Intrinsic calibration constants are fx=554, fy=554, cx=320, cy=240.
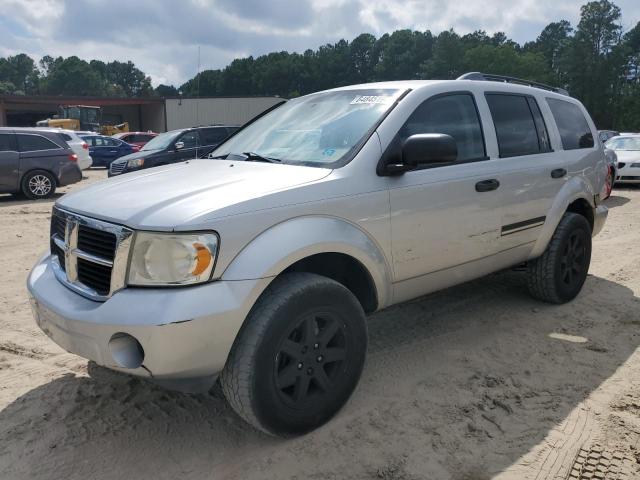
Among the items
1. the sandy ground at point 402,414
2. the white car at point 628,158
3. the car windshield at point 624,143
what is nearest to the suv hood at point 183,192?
the sandy ground at point 402,414

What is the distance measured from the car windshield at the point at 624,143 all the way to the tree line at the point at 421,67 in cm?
4152

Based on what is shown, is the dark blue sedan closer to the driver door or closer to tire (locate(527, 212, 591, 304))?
tire (locate(527, 212, 591, 304))

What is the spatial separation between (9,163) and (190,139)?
13.2ft

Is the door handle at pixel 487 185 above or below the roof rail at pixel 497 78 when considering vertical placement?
below

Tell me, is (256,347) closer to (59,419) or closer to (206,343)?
(206,343)

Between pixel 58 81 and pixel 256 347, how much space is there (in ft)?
457

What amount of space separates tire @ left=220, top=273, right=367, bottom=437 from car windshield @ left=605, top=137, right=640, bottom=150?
15.2m

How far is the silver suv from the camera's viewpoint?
245 cm

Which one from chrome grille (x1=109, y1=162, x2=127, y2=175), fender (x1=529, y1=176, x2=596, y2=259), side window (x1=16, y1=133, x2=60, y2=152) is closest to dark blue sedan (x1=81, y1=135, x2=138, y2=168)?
chrome grille (x1=109, y1=162, x2=127, y2=175)

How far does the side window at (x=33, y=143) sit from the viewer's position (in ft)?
40.0

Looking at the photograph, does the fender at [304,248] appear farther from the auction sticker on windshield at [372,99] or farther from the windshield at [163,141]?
the windshield at [163,141]

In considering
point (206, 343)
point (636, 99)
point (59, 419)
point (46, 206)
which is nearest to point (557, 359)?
point (206, 343)

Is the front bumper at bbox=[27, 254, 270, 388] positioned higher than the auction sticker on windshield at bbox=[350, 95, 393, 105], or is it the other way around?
the auction sticker on windshield at bbox=[350, 95, 393, 105]

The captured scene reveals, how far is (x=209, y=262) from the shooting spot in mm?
2461
